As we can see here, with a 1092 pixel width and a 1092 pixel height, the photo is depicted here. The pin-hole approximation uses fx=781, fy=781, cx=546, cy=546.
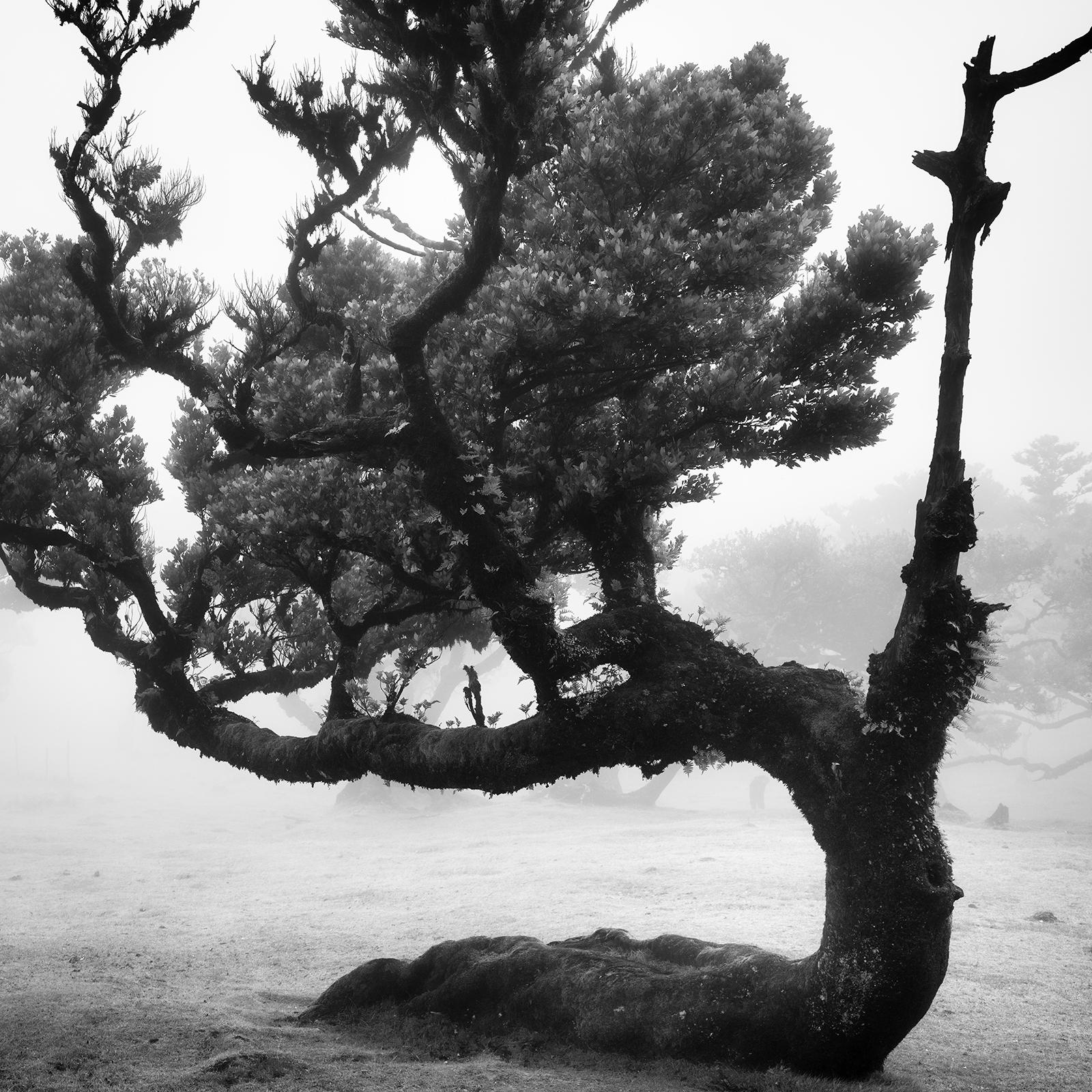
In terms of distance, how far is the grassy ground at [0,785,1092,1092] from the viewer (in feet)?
19.5

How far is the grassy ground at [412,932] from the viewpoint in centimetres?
594

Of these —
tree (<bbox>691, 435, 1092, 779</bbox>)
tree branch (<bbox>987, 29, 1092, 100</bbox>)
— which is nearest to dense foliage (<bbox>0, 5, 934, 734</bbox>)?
tree branch (<bbox>987, 29, 1092, 100</bbox>)

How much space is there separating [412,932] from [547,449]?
8556mm

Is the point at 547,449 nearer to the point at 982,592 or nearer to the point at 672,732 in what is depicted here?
the point at 672,732

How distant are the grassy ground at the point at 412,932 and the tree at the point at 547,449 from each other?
3.41 feet

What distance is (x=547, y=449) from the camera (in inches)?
375

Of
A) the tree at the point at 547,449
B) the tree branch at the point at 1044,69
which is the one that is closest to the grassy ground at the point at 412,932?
the tree at the point at 547,449

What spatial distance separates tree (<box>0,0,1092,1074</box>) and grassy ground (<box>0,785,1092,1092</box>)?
3.41ft

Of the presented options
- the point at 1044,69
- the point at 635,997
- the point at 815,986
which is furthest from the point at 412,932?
the point at 1044,69

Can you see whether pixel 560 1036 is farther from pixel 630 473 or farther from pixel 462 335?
pixel 462 335

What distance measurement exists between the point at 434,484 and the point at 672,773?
48502mm

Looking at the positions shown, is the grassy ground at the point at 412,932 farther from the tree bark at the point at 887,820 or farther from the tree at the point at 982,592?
the tree at the point at 982,592

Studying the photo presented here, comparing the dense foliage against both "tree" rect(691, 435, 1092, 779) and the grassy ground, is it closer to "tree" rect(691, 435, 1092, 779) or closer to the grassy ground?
the grassy ground

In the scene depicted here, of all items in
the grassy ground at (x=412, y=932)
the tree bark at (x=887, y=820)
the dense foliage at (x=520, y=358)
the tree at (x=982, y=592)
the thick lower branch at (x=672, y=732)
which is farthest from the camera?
the tree at (x=982, y=592)
